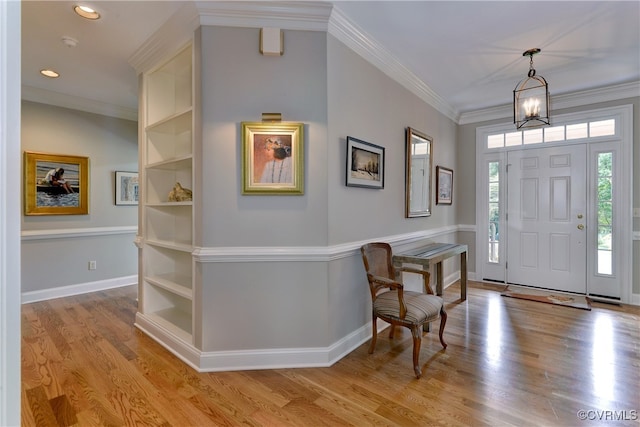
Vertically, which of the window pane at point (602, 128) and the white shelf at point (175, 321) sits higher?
the window pane at point (602, 128)

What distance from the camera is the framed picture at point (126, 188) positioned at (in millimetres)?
4469

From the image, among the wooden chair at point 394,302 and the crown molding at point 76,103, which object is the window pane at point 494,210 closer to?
the wooden chair at point 394,302

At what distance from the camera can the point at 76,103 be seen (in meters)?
4.05

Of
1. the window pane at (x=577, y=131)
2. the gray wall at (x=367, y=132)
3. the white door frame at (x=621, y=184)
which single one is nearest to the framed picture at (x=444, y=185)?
the gray wall at (x=367, y=132)

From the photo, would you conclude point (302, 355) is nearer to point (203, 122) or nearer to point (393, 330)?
point (393, 330)

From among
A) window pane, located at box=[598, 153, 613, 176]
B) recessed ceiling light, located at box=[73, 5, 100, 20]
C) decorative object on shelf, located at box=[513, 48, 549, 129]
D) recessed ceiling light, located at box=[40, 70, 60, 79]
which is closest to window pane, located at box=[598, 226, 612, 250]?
window pane, located at box=[598, 153, 613, 176]

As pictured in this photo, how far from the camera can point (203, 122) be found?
88.0 inches

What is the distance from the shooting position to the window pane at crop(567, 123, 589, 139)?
12.8ft

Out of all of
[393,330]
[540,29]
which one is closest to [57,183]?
[393,330]

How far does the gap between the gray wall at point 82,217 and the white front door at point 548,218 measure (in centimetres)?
554

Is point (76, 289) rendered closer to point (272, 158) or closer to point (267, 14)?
point (272, 158)

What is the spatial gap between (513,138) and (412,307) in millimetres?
3386

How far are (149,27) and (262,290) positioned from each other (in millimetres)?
2286

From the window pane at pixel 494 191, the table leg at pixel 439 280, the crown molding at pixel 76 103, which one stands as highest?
the crown molding at pixel 76 103
